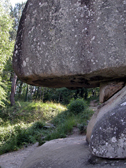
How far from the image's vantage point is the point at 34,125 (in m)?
6.97

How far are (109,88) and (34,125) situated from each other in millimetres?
5476

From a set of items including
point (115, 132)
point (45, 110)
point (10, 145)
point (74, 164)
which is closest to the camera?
point (115, 132)

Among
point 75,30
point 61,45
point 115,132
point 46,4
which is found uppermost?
point 46,4

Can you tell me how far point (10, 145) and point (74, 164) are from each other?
418 centimetres

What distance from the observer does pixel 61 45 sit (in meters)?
1.81

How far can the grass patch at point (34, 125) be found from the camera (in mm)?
5402

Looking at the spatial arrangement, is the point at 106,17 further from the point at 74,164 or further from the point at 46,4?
the point at 74,164

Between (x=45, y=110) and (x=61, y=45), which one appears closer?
(x=61, y=45)

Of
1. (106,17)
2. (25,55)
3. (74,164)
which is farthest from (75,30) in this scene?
(74,164)

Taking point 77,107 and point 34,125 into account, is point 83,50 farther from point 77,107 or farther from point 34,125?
point 77,107

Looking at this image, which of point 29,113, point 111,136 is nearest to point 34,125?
point 29,113

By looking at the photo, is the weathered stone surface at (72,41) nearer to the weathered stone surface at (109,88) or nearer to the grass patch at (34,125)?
the weathered stone surface at (109,88)

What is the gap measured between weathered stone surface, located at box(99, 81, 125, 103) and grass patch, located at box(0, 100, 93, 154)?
349cm

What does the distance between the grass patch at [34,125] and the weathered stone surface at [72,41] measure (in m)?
3.76
